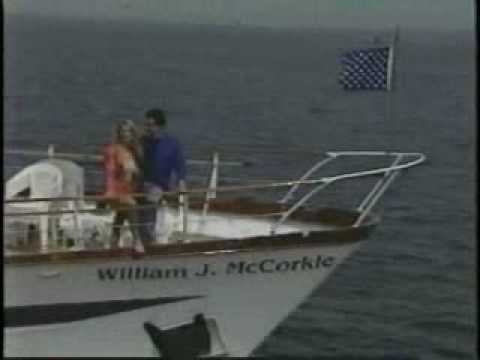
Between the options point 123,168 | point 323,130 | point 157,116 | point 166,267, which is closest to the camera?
point 157,116

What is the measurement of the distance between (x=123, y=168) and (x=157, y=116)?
292mm

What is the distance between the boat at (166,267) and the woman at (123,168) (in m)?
0.11

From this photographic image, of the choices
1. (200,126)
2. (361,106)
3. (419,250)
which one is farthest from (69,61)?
(419,250)

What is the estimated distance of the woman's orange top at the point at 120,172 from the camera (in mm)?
5043

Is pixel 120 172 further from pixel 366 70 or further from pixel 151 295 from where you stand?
pixel 366 70

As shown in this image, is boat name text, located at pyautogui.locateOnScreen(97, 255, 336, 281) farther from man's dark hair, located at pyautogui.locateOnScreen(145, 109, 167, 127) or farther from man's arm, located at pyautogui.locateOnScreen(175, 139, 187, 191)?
man's dark hair, located at pyautogui.locateOnScreen(145, 109, 167, 127)

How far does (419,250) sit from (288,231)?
3508 mm

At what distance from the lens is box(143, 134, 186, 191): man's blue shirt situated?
5.09m

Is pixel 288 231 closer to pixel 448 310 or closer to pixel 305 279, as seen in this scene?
pixel 305 279

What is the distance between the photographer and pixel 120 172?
5.08 m

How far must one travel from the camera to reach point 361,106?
19.6 metres

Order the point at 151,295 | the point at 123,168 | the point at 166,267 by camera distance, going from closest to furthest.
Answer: the point at 123,168 < the point at 166,267 < the point at 151,295

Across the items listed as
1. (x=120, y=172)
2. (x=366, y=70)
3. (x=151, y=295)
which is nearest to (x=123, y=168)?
(x=120, y=172)

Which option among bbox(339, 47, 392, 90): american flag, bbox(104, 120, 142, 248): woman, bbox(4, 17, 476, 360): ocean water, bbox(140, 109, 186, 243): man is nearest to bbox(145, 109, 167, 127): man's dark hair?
bbox(140, 109, 186, 243): man
